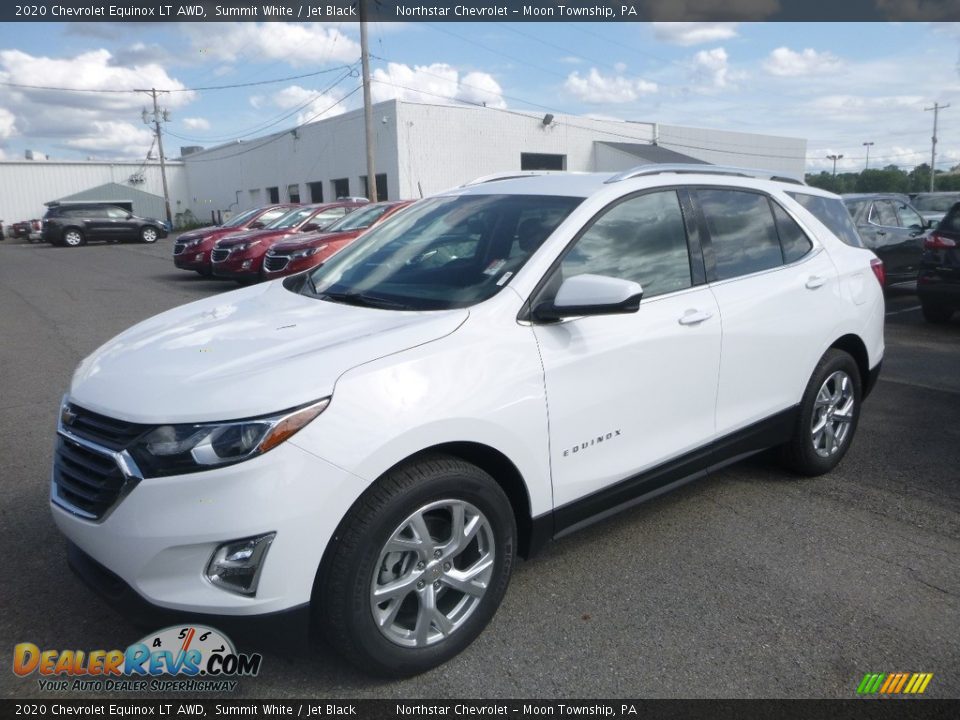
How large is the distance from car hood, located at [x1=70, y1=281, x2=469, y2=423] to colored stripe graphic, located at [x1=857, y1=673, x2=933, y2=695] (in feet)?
6.47

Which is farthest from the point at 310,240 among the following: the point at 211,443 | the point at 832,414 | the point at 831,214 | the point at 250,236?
the point at 211,443

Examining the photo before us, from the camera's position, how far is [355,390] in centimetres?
259

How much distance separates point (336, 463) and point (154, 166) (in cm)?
6427

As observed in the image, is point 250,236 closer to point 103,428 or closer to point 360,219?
point 360,219

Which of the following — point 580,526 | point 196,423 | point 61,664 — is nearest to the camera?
point 196,423

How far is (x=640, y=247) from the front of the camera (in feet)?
12.0

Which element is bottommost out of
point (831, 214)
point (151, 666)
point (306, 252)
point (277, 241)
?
point (151, 666)

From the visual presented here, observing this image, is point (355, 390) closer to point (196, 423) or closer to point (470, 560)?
point (196, 423)

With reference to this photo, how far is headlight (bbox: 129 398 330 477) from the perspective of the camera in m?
2.42

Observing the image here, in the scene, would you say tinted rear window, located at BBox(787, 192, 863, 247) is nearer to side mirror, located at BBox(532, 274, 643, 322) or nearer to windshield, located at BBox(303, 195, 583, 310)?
windshield, located at BBox(303, 195, 583, 310)

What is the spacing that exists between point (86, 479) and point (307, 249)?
10.4 metres

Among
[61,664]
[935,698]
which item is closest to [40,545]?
[61,664]

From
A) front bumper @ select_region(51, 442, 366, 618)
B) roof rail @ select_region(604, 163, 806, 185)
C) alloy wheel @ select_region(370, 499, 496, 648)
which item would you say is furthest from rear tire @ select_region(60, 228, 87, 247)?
alloy wheel @ select_region(370, 499, 496, 648)

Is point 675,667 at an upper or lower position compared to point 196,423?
lower
